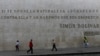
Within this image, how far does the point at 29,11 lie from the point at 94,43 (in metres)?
6.98

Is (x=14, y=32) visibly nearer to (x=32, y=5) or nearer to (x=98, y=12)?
(x=32, y=5)

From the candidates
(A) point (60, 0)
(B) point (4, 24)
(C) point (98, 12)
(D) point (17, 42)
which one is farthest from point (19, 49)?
(C) point (98, 12)

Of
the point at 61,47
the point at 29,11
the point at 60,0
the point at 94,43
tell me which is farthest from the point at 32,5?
the point at 94,43

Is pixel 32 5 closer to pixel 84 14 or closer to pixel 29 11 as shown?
pixel 29 11

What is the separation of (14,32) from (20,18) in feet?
4.78

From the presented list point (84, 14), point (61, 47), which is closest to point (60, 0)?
point (84, 14)

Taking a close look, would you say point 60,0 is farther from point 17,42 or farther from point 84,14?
point 17,42

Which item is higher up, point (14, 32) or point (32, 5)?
point (32, 5)

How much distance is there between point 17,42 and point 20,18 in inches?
93.4

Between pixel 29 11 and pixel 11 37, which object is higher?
pixel 29 11

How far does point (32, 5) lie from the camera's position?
29797 mm

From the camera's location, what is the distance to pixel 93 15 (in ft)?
98.7

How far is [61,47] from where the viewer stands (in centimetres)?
2959

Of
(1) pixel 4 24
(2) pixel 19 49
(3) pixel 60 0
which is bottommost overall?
(2) pixel 19 49
